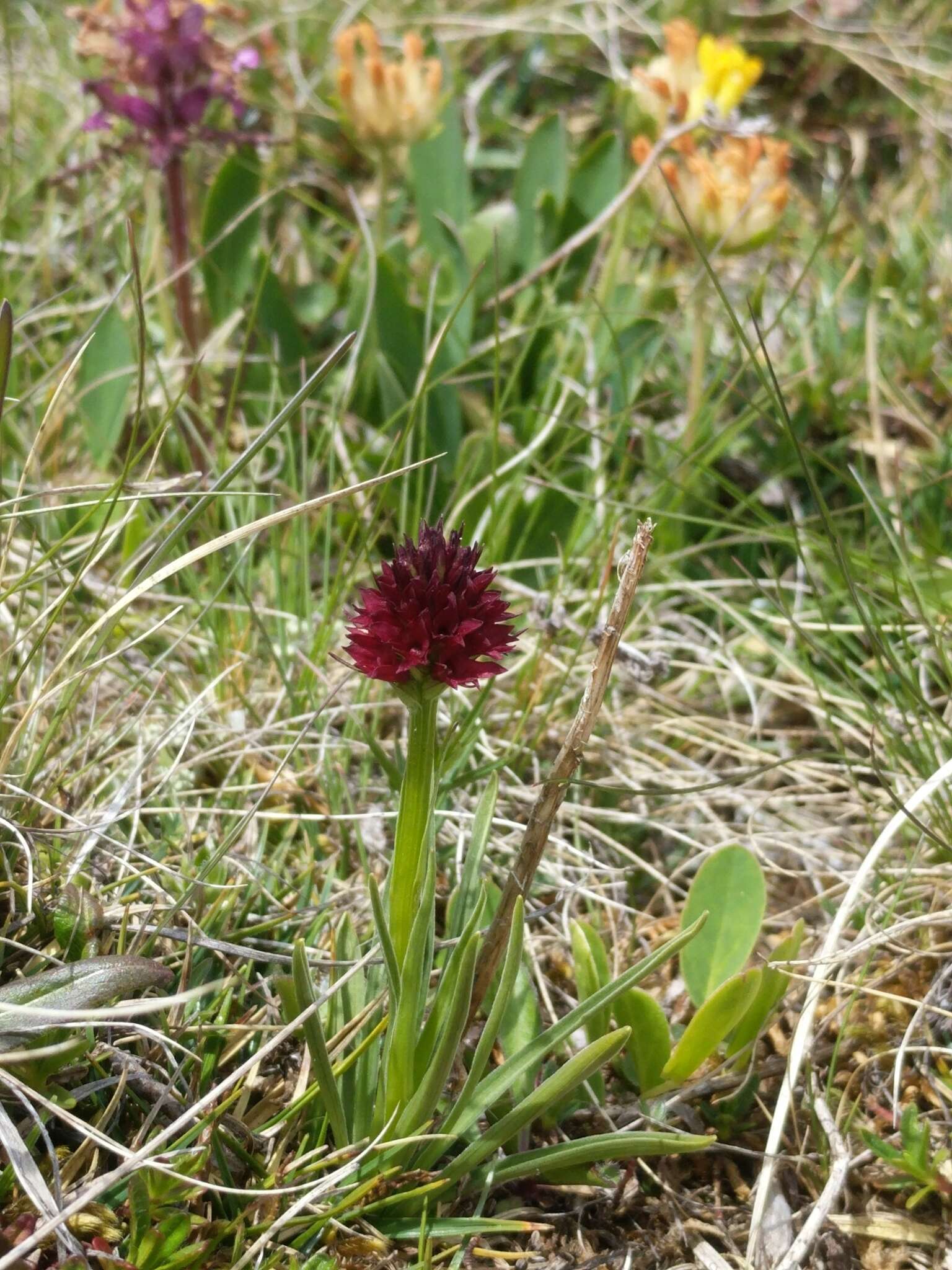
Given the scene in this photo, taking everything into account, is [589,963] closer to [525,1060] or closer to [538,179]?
[525,1060]

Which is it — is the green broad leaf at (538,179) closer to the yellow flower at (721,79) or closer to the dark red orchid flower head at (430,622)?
the yellow flower at (721,79)

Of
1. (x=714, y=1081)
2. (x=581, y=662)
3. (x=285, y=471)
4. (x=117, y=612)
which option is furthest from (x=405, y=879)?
(x=285, y=471)

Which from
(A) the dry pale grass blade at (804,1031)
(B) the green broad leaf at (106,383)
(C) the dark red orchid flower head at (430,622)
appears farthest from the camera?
(B) the green broad leaf at (106,383)

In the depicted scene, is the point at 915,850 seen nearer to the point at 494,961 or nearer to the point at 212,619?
the point at 494,961

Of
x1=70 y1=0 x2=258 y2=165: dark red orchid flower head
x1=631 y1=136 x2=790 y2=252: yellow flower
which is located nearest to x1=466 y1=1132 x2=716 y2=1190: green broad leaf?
x1=631 y1=136 x2=790 y2=252: yellow flower

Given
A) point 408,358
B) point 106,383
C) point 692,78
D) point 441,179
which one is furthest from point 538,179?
point 106,383

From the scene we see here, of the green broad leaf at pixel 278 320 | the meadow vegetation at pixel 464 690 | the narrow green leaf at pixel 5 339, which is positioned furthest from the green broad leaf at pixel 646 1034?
the green broad leaf at pixel 278 320

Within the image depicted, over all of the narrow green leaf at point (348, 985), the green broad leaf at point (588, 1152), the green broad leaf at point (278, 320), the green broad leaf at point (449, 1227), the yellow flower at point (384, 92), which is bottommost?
the green broad leaf at point (449, 1227)
